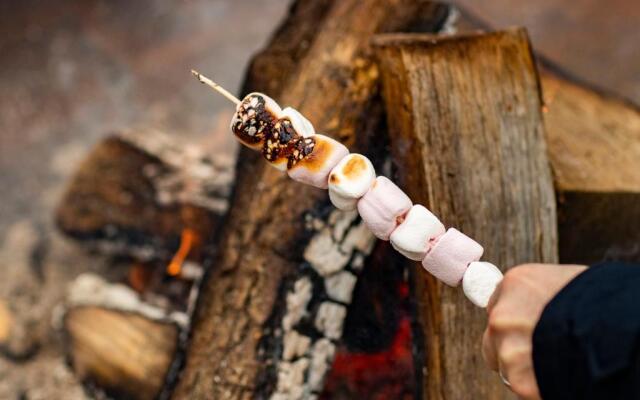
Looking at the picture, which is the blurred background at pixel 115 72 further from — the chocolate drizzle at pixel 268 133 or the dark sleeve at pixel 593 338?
the dark sleeve at pixel 593 338

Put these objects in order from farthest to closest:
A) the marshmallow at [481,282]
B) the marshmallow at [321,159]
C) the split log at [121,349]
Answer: the split log at [121,349] → the marshmallow at [321,159] → the marshmallow at [481,282]

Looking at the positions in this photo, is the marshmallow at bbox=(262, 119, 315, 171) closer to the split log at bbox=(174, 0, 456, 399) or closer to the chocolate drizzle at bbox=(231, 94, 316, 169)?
the chocolate drizzle at bbox=(231, 94, 316, 169)

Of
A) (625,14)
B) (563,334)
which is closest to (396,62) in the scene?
(563,334)

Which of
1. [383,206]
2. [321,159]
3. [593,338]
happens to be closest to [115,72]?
[321,159]

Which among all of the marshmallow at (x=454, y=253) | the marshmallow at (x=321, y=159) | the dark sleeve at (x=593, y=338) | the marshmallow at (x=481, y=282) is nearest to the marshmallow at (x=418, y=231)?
the marshmallow at (x=454, y=253)

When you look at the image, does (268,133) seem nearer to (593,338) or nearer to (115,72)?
(593,338)

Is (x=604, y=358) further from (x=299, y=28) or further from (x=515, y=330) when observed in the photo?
(x=299, y=28)
